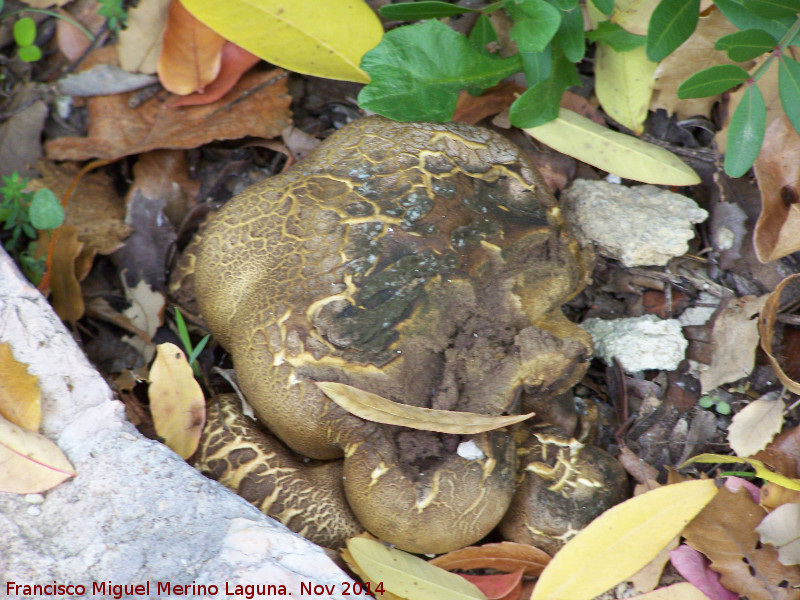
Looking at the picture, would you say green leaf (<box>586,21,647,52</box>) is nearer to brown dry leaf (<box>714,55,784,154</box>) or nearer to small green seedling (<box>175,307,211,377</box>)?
brown dry leaf (<box>714,55,784,154</box>)

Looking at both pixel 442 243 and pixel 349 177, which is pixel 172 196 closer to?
pixel 349 177

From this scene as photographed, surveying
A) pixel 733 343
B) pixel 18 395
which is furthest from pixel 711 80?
pixel 18 395

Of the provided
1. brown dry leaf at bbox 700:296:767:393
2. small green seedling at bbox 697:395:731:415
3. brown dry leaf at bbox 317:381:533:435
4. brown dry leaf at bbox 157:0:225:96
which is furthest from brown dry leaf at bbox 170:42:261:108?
small green seedling at bbox 697:395:731:415

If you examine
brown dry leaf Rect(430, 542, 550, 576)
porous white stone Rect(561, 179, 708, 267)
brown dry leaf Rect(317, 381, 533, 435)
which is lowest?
brown dry leaf Rect(430, 542, 550, 576)

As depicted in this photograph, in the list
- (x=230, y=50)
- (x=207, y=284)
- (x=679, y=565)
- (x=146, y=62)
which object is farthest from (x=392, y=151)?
(x=679, y=565)

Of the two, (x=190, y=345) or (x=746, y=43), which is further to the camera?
(x=190, y=345)

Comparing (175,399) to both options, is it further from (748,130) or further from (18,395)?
(748,130)

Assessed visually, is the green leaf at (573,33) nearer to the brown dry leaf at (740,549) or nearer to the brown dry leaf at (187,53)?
the brown dry leaf at (187,53)
